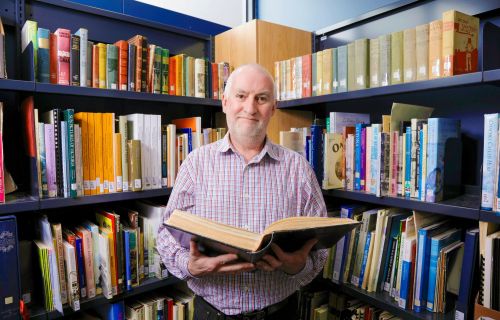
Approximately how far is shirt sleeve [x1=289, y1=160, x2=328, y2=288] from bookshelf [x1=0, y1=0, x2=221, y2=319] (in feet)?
2.74

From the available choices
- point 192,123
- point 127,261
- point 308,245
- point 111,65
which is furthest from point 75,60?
point 308,245

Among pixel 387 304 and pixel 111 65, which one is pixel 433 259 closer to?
pixel 387 304

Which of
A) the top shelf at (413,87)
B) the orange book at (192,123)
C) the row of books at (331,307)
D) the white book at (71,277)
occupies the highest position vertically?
the top shelf at (413,87)

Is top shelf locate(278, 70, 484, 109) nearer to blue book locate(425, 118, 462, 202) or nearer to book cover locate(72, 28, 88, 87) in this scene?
blue book locate(425, 118, 462, 202)

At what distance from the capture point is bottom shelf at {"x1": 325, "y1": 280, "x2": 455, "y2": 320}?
1343 mm

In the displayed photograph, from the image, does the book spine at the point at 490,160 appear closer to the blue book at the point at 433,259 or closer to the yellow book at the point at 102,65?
the blue book at the point at 433,259

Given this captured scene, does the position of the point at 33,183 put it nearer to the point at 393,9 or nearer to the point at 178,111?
the point at 178,111

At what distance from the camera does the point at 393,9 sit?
1.77 metres

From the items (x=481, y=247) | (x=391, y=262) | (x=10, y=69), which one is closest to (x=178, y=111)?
(x=10, y=69)

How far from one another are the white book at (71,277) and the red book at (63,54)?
0.74m

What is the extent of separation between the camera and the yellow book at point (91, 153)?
1.57 metres

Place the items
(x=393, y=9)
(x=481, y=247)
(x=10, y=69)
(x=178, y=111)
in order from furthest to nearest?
1. (x=178, y=111)
2. (x=393, y=9)
3. (x=10, y=69)
4. (x=481, y=247)

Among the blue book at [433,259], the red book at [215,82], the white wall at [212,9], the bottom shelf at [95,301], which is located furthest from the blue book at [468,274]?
the white wall at [212,9]

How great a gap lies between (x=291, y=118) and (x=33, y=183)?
4.54 ft
